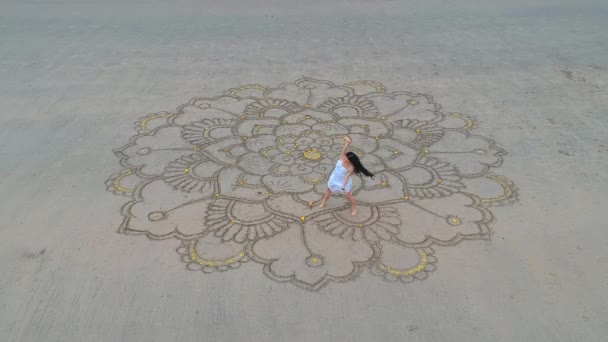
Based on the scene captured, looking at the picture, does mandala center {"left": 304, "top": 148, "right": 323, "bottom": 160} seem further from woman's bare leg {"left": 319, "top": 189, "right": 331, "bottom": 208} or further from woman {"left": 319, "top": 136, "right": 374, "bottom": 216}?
woman {"left": 319, "top": 136, "right": 374, "bottom": 216}

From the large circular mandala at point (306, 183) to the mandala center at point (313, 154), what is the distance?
31mm

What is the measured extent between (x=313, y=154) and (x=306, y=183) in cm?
73

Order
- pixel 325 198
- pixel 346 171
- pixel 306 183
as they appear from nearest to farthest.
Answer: pixel 346 171, pixel 325 198, pixel 306 183

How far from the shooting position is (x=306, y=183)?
21.1ft

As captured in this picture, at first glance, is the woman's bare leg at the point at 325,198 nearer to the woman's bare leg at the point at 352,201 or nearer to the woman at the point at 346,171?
the woman at the point at 346,171

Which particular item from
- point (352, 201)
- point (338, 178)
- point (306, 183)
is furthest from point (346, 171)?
point (306, 183)

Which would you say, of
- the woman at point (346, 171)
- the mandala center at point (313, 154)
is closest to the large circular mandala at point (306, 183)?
the mandala center at point (313, 154)

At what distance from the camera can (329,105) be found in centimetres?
837

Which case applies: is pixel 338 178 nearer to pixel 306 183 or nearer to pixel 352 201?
pixel 352 201

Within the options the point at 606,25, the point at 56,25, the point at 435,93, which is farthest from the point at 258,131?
the point at 606,25

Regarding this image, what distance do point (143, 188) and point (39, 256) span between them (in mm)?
1454

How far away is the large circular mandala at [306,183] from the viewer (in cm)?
536

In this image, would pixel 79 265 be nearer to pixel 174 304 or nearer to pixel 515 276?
pixel 174 304

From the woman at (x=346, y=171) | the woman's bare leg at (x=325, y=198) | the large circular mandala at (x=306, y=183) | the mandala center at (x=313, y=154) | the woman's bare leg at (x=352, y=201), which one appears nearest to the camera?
the large circular mandala at (x=306, y=183)
